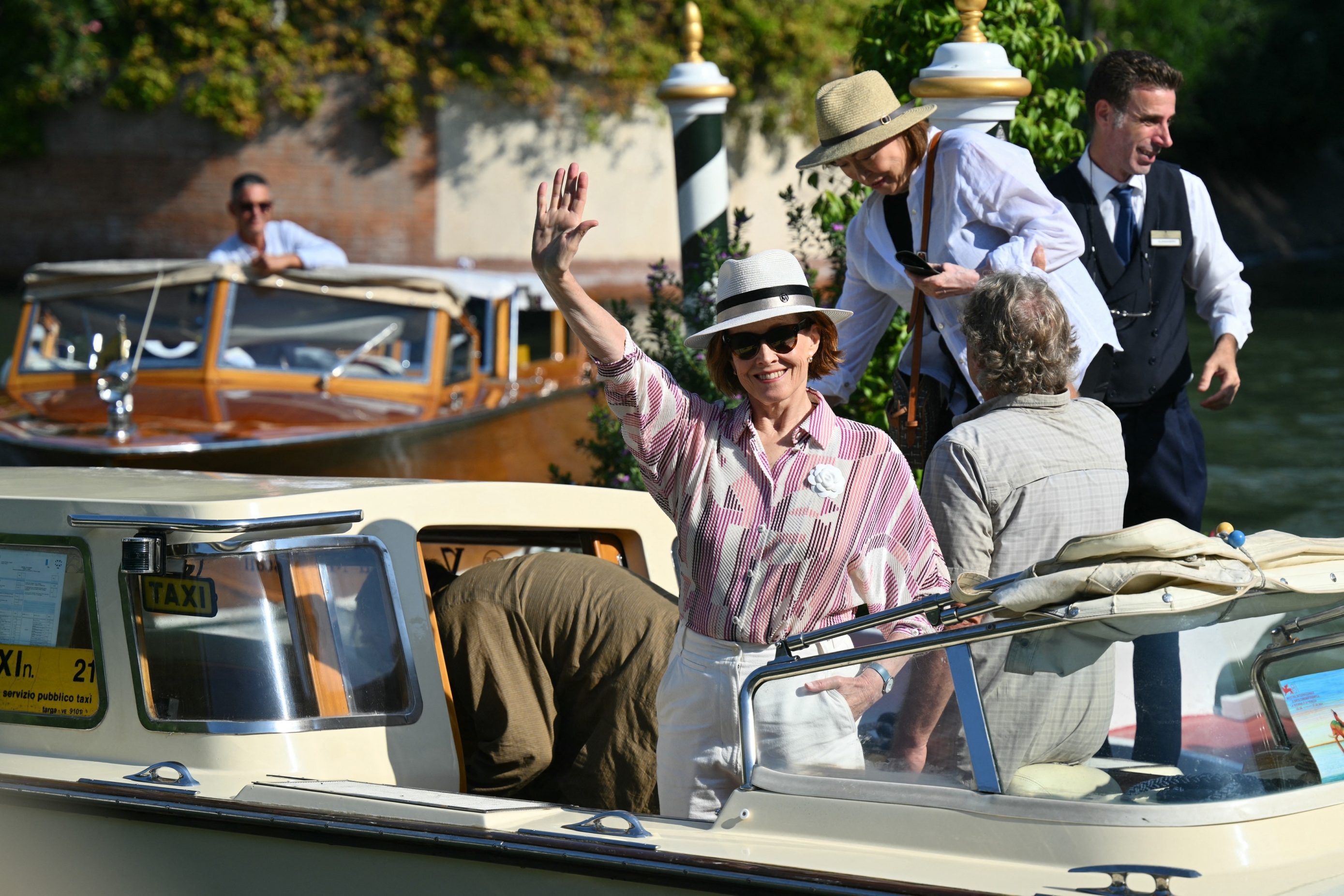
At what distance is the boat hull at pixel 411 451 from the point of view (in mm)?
5891

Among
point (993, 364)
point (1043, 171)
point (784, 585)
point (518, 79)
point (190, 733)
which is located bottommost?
point (190, 733)

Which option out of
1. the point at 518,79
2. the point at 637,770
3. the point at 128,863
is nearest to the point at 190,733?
the point at 128,863

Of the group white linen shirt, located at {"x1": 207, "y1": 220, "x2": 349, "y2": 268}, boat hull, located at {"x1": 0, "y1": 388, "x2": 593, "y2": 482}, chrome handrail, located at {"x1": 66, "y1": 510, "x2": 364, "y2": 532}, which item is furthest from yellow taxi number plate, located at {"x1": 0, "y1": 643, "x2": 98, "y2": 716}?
white linen shirt, located at {"x1": 207, "y1": 220, "x2": 349, "y2": 268}

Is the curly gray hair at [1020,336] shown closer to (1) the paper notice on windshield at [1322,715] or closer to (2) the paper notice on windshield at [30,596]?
(1) the paper notice on windshield at [1322,715]

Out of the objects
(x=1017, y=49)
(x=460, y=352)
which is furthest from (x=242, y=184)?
(x=1017, y=49)

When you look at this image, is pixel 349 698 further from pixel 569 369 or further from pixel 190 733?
pixel 569 369

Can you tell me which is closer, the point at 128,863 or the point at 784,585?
the point at 784,585

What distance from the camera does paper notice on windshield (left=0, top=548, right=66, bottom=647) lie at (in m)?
3.01

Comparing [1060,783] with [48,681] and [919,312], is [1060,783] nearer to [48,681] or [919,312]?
[919,312]

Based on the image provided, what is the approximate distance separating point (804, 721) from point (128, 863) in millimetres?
1458

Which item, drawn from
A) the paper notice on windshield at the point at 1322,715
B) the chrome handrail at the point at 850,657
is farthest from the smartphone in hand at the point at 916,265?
the paper notice on windshield at the point at 1322,715

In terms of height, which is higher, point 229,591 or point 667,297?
point 667,297

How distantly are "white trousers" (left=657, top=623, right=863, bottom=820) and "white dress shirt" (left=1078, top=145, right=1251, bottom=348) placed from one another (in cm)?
193

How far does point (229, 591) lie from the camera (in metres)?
2.83
